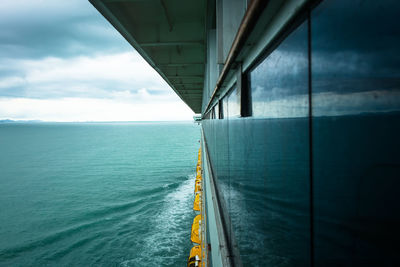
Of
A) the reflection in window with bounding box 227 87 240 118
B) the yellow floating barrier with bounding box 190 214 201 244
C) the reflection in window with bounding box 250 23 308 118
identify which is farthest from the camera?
the yellow floating barrier with bounding box 190 214 201 244

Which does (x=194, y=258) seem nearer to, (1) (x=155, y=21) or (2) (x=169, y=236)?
(2) (x=169, y=236)

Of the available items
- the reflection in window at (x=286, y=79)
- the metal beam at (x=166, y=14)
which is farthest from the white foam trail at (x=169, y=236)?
the reflection in window at (x=286, y=79)

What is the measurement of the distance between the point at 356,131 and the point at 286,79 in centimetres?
64

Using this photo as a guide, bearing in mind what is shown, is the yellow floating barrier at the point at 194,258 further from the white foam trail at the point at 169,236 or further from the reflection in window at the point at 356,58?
the reflection in window at the point at 356,58

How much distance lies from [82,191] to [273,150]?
32808mm

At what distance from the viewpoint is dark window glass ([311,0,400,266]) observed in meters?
0.64

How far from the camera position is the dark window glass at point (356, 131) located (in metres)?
0.64

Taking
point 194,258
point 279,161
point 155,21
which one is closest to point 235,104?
point 279,161

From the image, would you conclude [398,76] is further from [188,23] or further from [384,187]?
[188,23]

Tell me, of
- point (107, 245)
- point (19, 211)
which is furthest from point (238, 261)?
point (19, 211)

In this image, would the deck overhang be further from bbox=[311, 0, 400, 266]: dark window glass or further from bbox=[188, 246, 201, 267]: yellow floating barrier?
bbox=[188, 246, 201, 267]: yellow floating barrier

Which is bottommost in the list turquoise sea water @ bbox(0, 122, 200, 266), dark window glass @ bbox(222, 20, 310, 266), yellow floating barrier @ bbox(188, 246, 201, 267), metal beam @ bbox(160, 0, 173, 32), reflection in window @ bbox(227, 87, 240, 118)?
turquoise sea water @ bbox(0, 122, 200, 266)

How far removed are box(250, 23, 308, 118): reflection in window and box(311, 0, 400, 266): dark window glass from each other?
0.11 meters

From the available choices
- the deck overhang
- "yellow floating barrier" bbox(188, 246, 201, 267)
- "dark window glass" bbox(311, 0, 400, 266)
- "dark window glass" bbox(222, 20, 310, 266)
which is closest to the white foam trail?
"yellow floating barrier" bbox(188, 246, 201, 267)
